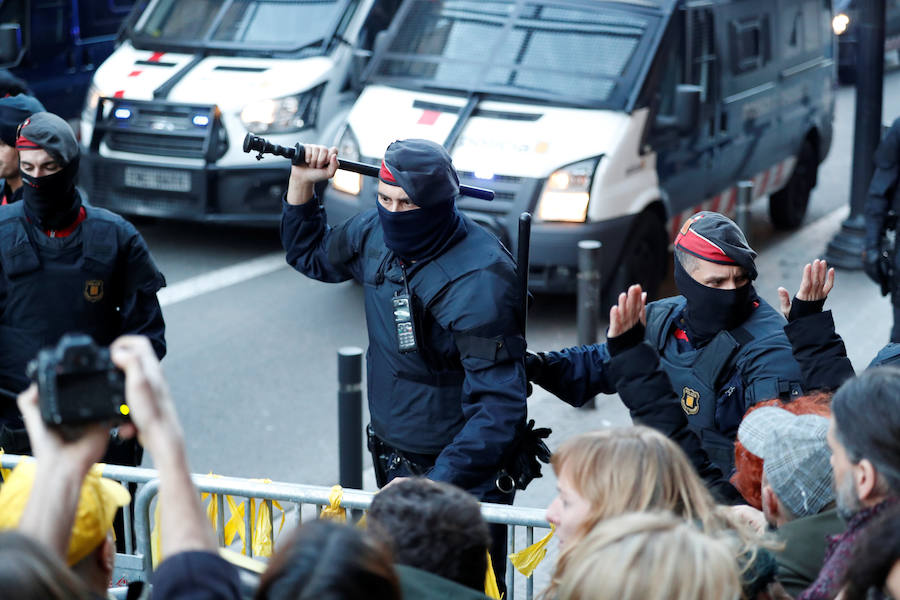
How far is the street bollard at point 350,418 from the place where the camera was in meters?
5.52

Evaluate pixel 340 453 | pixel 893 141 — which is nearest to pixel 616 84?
pixel 893 141

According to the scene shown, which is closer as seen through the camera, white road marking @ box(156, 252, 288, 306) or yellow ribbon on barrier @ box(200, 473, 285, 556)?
yellow ribbon on barrier @ box(200, 473, 285, 556)

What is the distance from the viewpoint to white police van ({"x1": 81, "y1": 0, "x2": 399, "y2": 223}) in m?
9.20

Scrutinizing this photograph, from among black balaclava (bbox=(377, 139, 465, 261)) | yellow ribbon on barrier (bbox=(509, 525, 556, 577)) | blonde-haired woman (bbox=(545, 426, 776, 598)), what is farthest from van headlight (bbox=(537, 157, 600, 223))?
blonde-haired woman (bbox=(545, 426, 776, 598))

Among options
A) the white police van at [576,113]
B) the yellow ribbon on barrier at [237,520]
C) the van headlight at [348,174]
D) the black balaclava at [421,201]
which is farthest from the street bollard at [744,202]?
the yellow ribbon on barrier at [237,520]

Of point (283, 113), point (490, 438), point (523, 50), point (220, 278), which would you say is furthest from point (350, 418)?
point (283, 113)

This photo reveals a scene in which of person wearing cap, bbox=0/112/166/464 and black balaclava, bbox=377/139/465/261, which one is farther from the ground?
black balaclava, bbox=377/139/465/261

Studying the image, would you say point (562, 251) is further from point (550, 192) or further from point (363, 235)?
point (363, 235)

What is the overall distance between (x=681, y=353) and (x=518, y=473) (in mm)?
652

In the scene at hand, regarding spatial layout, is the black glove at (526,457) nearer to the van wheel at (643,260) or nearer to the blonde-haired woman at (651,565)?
Result: the blonde-haired woman at (651,565)

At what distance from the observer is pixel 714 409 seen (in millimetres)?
3697

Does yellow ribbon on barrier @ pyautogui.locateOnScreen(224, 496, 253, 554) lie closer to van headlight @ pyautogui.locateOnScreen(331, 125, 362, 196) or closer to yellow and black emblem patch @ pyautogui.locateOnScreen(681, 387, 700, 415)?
yellow and black emblem patch @ pyautogui.locateOnScreen(681, 387, 700, 415)

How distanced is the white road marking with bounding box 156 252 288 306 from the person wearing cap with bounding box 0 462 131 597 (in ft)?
20.7

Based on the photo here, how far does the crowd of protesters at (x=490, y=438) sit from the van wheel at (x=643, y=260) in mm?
4151
